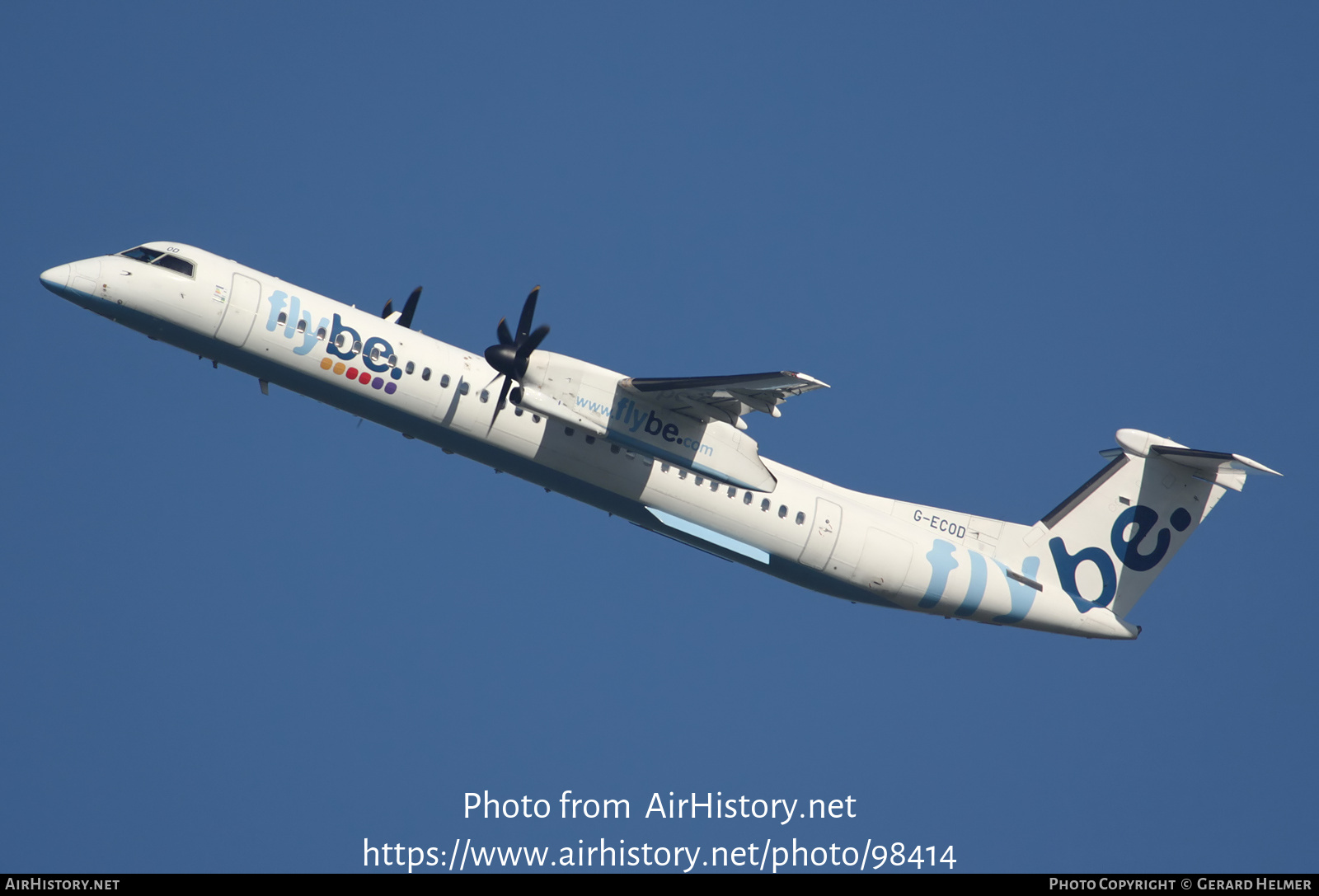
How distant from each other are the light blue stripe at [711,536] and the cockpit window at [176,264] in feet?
33.3

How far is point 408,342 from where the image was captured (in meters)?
23.8

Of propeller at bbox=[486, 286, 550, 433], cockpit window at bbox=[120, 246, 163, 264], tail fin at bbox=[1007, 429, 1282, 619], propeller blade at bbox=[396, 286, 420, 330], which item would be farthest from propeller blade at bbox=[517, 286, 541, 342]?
tail fin at bbox=[1007, 429, 1282, 619]

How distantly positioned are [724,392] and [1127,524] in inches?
437

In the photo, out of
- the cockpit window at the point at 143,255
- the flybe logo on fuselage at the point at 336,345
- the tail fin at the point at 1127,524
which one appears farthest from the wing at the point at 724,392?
the cockpit window at the point at 143,255

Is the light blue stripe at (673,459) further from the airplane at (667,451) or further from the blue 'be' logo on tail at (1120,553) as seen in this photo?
the blue 'be' logo on tail at (1120,553)

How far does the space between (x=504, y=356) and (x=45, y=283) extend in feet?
28.8

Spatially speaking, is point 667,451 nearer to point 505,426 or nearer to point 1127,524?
point 505,426

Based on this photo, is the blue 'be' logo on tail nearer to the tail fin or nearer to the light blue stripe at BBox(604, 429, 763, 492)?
the tail fin

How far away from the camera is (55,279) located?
893 inches

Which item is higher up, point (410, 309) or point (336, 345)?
point (410, 309)

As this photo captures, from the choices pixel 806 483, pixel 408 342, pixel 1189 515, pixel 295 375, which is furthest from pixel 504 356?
pixel 1189 515

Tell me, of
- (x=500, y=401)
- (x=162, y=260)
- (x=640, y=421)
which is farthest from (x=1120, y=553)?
(x=162, y=260)

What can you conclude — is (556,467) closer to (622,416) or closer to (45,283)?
(622,416)

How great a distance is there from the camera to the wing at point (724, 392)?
22.2 m
